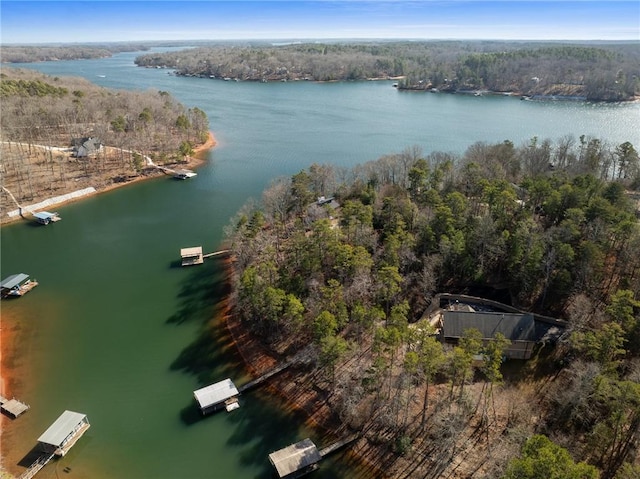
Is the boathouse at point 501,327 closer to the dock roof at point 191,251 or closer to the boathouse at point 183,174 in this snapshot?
the dock roof at point 191,251

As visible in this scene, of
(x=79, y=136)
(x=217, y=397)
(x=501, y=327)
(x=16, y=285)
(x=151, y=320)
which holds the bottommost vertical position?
(x=217, y=397)

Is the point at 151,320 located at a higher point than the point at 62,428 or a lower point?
higher

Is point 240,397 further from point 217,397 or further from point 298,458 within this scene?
point 298,458

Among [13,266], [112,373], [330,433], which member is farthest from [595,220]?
[13,266]

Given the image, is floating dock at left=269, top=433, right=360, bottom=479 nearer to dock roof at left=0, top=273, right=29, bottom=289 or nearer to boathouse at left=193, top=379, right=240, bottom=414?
boathouse at left=193, top=379, right=240, bottom=414

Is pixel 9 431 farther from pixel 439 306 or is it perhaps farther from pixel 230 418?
pixel 439 306

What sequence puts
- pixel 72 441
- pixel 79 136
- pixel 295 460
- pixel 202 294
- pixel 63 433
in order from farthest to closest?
1. pixel 79 136
2. pixel 202 294
3. pixel 72 441
4. pixel 63 433
5. pixel 295 460

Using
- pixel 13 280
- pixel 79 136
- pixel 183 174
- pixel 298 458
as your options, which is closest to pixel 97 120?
pixel 79 136

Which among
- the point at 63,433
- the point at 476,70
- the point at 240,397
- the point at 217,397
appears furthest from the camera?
the point at 476,70
